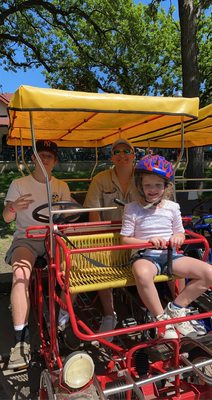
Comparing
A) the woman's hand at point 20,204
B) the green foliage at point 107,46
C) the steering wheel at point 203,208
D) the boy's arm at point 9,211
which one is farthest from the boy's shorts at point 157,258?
the green foliage at point 107,46

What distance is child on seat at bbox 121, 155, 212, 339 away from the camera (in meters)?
2.56

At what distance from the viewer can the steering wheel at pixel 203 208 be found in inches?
168

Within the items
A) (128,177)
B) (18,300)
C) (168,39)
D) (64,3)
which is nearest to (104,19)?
(64,3)

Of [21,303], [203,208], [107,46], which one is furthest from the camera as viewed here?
[107,46]

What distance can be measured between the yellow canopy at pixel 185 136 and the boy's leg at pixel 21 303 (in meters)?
1.84

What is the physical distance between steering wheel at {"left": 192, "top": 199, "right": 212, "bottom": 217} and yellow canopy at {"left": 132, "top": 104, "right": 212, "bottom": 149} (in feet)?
2.79

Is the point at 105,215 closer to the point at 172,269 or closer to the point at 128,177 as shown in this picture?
the point at 128,177

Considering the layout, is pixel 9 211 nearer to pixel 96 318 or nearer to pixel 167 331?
pixel 96 318

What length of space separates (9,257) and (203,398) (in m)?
1.98

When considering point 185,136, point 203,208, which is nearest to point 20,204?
point 203,208

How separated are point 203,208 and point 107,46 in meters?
15.1

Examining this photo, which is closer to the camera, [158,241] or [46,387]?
[46,387]

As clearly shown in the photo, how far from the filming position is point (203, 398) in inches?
93.8

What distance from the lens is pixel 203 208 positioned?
4.64m
